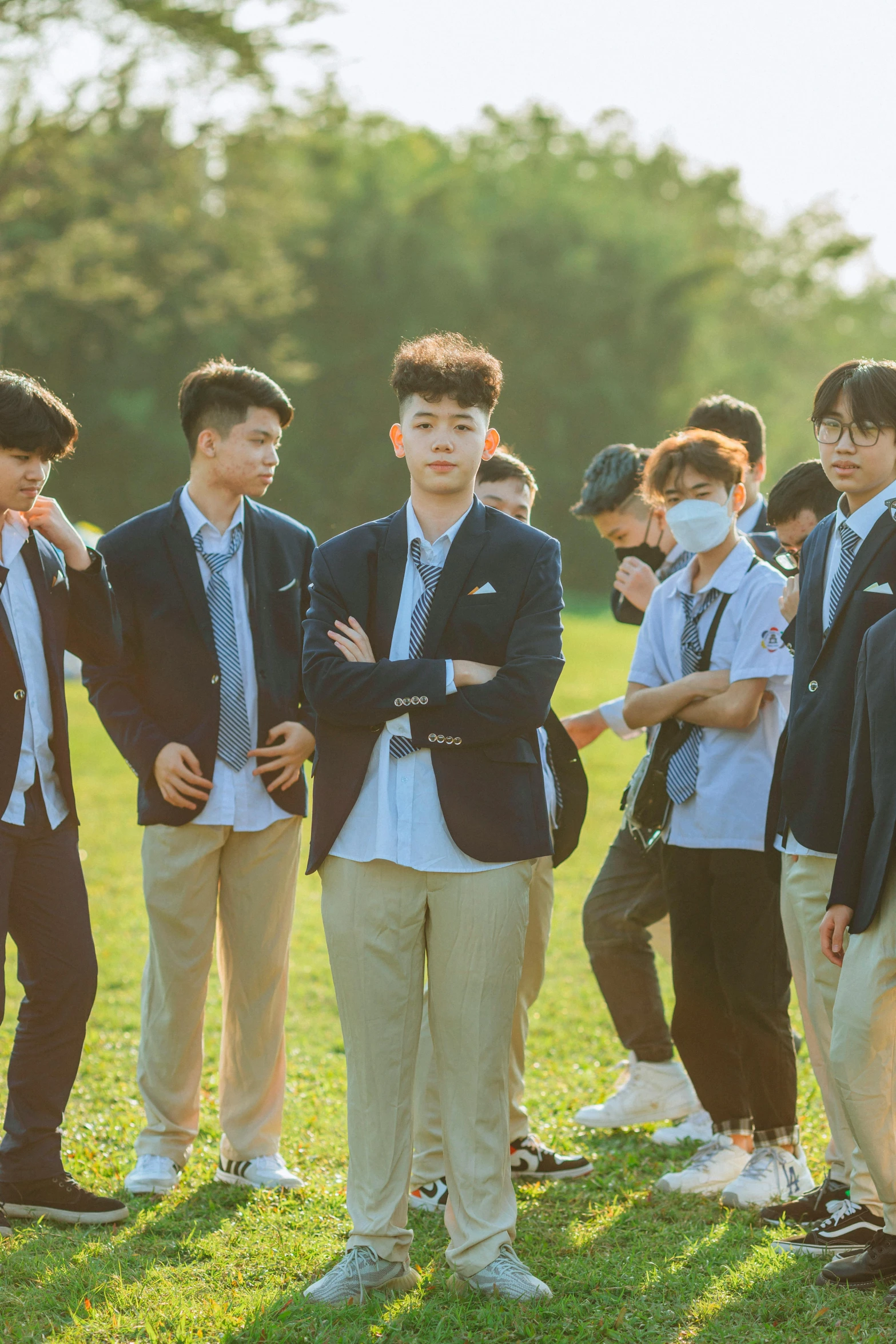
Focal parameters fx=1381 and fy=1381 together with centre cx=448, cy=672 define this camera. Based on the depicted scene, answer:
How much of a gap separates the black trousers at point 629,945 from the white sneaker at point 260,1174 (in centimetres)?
139

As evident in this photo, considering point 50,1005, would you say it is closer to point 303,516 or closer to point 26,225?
point 26,225

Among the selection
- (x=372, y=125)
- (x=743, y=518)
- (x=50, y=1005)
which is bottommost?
(x=50, y=1005)

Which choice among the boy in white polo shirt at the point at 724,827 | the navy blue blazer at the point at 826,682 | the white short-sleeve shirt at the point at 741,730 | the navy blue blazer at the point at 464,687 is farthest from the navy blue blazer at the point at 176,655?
the navy blue blazer at the point at 826,682

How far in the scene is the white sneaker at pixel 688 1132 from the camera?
4.80 meters

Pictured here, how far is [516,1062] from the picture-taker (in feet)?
14.4

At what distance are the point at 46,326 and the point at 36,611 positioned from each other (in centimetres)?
2860

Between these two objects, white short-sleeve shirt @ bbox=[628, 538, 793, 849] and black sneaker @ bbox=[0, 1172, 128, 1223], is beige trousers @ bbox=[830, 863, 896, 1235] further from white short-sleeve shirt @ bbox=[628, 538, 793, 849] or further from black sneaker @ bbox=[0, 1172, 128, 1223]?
black sneaker @ bbox=[0, 1172, 128, 1223]

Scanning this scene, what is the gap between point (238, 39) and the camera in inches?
1147

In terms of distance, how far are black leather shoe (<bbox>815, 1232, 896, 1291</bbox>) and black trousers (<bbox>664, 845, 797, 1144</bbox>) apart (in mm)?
754

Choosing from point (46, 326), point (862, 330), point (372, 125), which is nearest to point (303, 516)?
point (46, 326)

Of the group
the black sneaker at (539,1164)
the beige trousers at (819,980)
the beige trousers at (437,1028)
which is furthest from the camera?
the black sneaker at (539,1164)

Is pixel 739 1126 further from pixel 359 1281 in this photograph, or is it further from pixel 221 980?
pixel 221 980

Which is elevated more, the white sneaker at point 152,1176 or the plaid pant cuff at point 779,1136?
the plaid pant cuff at point 779,1136

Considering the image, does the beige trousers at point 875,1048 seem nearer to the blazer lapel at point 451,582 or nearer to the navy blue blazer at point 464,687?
the navy blue blazer at point 464,687
